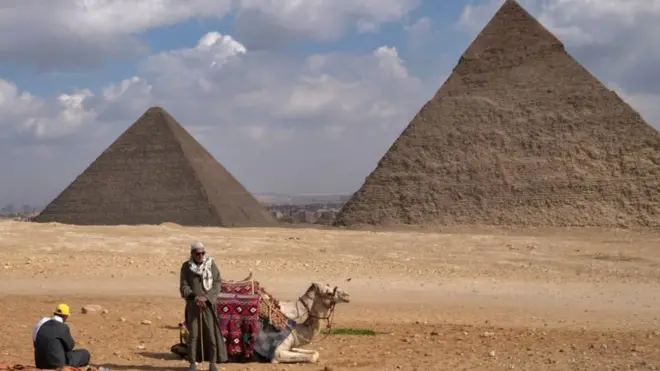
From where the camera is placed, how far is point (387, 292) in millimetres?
12961

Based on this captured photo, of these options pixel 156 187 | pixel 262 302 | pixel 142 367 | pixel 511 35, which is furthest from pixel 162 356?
pixel 511 35

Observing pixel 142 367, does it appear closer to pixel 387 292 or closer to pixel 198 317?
pixel 198 317

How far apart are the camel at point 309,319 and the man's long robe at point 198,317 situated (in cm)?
62

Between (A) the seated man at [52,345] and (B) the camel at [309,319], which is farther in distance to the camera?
(B) the camel at [309,319]

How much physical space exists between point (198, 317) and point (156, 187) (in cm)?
3354

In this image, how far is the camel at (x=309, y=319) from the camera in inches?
275

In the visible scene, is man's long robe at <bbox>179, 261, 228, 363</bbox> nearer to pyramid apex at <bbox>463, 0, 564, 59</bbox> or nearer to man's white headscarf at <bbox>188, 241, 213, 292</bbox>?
man's white headscarf at <bbox>188, 241, 213, 292</bbox>

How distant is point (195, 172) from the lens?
38.9 m

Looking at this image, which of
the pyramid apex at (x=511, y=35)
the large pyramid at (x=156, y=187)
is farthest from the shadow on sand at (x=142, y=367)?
the pyramid apex at (x=511, y=35)

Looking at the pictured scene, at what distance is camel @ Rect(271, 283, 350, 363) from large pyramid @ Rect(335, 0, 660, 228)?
101ft

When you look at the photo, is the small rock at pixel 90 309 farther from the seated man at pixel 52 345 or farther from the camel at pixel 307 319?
the seated man at pixel 52 345

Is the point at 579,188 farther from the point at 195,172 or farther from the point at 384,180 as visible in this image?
the point at 195,172

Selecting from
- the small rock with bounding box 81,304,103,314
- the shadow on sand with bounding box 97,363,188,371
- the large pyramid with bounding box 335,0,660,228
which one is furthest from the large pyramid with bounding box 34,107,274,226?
the shadow on sand with bounding box 97,363,188,371

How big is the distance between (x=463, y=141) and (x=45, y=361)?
37947 millimetres
